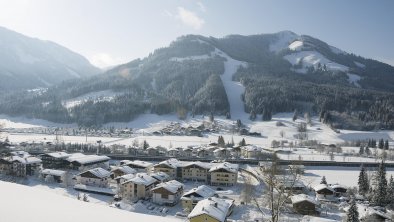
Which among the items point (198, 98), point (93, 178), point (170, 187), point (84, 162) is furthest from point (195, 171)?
point (198, 98)

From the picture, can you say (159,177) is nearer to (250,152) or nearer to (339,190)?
(339,190)

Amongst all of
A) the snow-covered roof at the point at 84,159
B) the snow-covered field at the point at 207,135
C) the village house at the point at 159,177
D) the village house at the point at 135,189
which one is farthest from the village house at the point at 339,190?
the snow-covered field at the point at 207,135

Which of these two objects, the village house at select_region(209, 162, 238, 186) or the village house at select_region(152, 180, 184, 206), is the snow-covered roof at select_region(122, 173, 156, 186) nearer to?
the village house at select_region(152, 180, 184, 206)

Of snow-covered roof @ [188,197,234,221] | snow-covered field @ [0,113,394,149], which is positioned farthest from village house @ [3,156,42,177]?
snow-covered field @ [0,113,394,149]

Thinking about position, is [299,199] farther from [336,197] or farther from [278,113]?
[278,113]

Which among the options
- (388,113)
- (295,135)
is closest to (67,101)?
(295,135)
